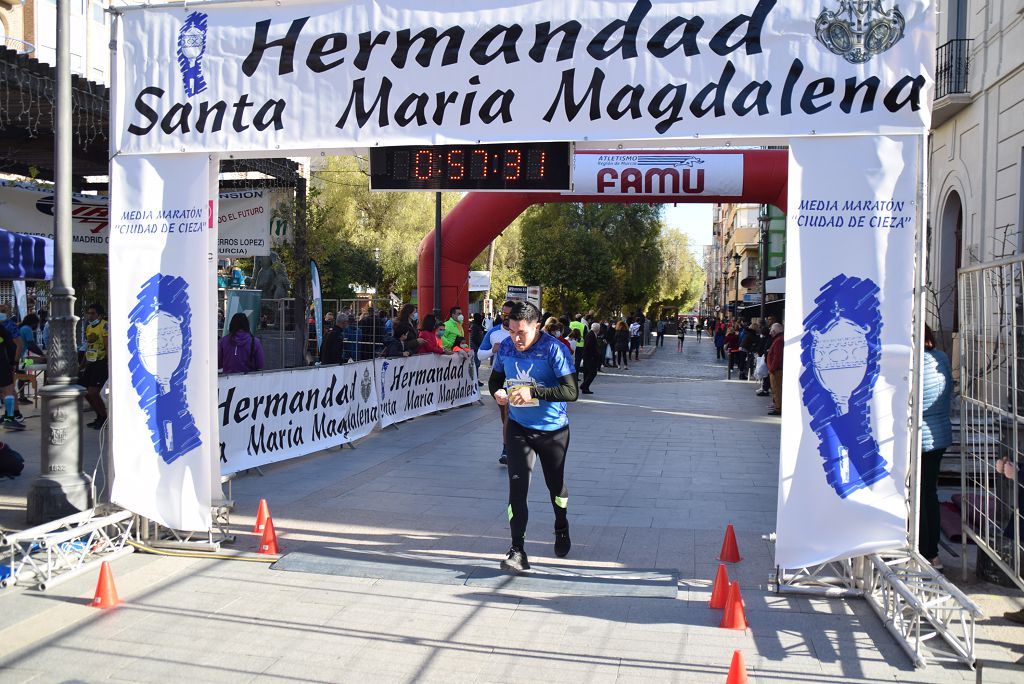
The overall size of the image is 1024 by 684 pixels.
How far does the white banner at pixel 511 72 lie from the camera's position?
548 centimetres

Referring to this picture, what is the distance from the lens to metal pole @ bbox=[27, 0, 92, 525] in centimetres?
712

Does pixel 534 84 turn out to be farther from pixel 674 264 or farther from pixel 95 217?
pixel 674 264

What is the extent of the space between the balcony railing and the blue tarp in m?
15.4

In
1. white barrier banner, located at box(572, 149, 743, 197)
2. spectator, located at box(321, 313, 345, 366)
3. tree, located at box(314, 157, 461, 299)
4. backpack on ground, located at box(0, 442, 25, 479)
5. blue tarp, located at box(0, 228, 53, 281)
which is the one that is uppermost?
tree, located at box(314, 157, 461, 299)

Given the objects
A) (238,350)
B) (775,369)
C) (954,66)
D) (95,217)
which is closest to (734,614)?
(238,350)

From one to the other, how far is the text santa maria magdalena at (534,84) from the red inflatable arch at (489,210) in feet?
21.9

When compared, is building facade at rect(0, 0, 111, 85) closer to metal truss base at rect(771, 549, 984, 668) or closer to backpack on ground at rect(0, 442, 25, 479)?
backpack on ground at rect(0, 442, 25, 479)

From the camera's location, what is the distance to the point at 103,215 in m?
13.9

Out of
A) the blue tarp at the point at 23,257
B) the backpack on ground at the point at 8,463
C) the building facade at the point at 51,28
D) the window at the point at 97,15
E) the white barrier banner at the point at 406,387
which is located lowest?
the backpack on ground at the point at 8,463

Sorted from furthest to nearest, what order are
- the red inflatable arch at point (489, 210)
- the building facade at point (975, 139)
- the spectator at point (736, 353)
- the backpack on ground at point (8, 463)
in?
the spectator at point (736, 353)
the building facade at point (975, 139)
the red inflatable arch at point (489, 210)
the backpack on ground at point (8, 463)

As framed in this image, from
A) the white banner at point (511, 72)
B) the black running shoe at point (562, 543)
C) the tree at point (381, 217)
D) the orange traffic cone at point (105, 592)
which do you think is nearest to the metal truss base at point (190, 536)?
the orange traffic cone at point (105, 592)

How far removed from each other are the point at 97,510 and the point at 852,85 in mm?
6043

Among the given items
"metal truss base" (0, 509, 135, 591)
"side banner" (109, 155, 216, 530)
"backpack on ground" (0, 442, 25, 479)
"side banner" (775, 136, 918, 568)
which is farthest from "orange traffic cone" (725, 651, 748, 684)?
"backpack on ground" (0, 442, 25, 479)

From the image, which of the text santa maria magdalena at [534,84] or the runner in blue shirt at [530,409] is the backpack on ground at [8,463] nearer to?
the text santa maria magdalena at [534,84]
